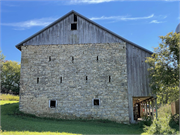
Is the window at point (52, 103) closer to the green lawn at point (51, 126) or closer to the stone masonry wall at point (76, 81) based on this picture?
the stone masonry wall at point (76, 81)

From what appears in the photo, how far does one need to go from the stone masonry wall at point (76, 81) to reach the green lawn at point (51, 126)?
0.88 metres

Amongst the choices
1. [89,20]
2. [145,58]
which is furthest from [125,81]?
[89,20]

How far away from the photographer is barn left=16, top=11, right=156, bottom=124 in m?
13.8

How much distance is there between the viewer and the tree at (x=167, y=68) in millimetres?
12055

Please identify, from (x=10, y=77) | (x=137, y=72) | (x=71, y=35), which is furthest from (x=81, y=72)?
(x=10, y=77)

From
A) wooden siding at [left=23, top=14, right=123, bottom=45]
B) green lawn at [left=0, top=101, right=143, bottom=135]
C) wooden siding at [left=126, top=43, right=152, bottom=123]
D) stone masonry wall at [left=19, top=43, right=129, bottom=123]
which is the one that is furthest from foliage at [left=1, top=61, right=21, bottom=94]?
wooden siding at [left=126, top=43, right=152, bottom=123]

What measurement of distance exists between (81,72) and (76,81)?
0.81m

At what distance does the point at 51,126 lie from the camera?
10445 mm

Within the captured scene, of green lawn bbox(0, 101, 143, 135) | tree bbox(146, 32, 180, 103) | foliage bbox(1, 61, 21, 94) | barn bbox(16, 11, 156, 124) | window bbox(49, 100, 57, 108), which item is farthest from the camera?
foliage bbox(1, 61, 21, 94)

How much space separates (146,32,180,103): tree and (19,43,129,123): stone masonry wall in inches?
93.7

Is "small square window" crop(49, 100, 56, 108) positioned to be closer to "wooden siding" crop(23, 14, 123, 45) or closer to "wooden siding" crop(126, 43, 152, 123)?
"wooden siding" crop(23, 14, 123, 45)

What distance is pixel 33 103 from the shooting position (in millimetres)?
14156

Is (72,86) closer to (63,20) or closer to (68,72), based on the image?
(68,72)

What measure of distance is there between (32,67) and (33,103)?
2855 millimetres
